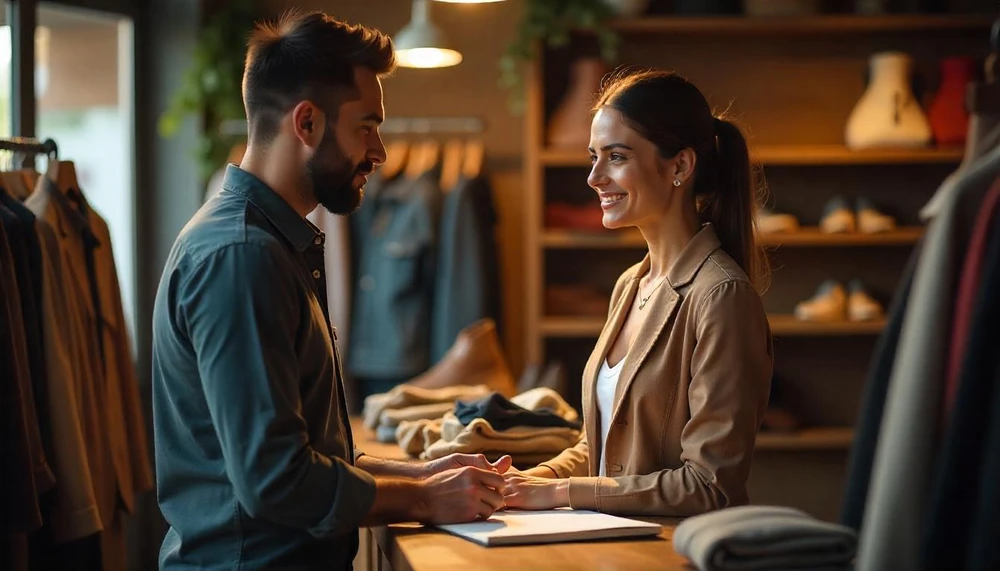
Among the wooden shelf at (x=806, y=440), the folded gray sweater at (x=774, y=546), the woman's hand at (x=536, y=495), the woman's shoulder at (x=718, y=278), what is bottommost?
the wooden shelf at (x=806, y=440)

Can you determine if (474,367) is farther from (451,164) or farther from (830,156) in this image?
(830,156)

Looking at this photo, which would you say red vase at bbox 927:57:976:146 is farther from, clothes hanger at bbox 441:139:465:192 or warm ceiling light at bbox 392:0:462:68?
warm ceiling light at bbox 392:0:462:68

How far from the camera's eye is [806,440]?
495 centimetres

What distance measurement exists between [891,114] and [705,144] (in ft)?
9.58

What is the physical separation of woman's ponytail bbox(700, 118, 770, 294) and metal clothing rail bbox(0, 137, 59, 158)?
1.90m

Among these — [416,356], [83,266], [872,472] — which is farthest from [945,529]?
[416,356]

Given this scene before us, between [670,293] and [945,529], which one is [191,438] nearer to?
[670,293]

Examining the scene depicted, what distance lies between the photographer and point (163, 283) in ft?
5.90

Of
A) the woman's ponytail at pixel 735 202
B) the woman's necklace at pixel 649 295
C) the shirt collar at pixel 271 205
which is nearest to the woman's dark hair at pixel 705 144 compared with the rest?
the woman's ponytail at pixel 735 202

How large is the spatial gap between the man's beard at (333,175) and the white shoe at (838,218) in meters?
3.44

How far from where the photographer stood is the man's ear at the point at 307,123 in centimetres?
185

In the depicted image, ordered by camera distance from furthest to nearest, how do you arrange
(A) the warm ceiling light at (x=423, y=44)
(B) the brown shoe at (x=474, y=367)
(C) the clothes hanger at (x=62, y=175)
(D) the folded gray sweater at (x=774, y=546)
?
(A) the warm ceiling light at (x=423, y=44)
(B) the brown shoe at (x=474, y=367)
(C) the clothes hanger at (x=62, y=175)
(D) the folded gray sweater at (x=774, y=546)

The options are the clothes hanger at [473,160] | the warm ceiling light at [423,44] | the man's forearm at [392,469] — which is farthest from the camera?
the clothes hanger at [473,160]

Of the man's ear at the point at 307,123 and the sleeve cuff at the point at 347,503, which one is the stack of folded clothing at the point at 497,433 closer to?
the sleeve cuff at the point at 347,503
